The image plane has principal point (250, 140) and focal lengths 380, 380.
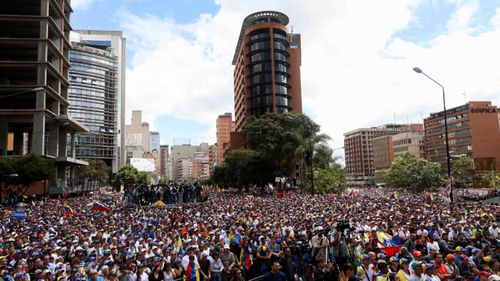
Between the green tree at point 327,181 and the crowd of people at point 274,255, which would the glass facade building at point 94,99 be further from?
the crowd of people at point 274,255

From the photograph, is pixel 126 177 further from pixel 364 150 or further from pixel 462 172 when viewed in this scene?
pixel 364 150

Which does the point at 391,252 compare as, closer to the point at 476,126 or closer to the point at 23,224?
the point at 23,224

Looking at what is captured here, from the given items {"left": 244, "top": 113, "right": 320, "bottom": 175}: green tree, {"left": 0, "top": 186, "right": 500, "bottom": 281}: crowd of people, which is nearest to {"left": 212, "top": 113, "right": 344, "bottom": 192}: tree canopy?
{"left": 244, "top": 113, "right": 320, "bottom": 175}: green tree

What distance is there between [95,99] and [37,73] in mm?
76350

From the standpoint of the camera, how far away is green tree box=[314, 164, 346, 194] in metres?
51.0

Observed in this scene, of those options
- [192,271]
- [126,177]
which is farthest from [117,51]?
[192,271]

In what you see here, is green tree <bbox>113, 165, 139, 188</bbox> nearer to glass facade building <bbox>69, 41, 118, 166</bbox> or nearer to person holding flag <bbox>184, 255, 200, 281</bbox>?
glass facade building <bbox>69, 41, 118, 166</bbox>

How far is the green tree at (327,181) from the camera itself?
167 ft

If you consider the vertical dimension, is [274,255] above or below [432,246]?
above

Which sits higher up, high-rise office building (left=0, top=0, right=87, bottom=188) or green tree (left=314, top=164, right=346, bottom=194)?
high-rise office building (left=0, top=0, right=87, bottom=188)

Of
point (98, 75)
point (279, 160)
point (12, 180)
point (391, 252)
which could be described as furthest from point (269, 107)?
point (391, 252)

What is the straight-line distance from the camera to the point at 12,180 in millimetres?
39844

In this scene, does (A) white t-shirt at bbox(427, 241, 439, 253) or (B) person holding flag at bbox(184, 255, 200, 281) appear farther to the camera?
(A) white t-shirt at bbox(427, 241, 439, 253)

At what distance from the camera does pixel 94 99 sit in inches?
4924
